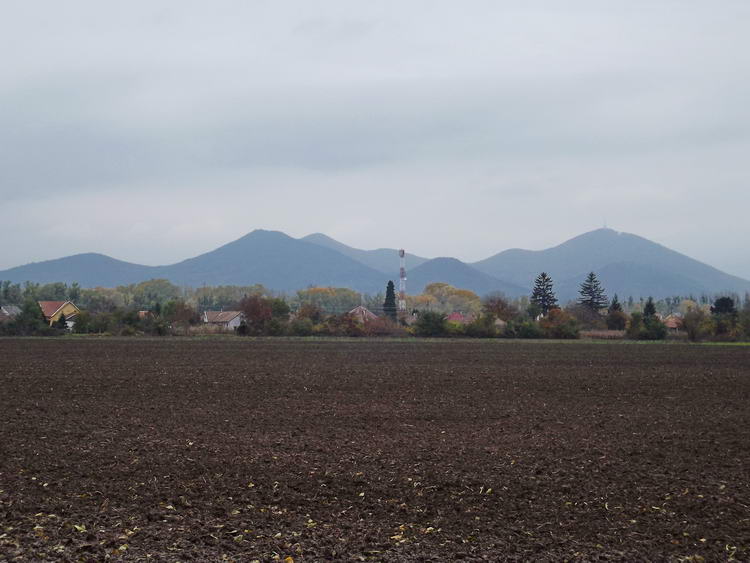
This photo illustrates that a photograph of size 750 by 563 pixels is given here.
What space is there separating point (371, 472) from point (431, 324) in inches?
2831

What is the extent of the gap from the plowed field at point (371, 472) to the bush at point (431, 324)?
5643cm

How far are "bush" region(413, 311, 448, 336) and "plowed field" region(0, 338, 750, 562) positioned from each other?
56426 mm

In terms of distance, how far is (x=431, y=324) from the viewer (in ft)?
281

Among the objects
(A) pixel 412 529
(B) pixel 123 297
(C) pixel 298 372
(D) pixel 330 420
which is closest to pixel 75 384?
(C) pixel 298 372

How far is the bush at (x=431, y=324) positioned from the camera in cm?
8569

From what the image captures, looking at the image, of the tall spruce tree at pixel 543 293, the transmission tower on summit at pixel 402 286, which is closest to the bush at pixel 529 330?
the transmission tower on summit at pixel 402 286

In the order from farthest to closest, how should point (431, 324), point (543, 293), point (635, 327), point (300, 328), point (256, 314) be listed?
point (543, 293) → point (256, 314) → point (431, 324) → point (300, 328) → point (635, 327)

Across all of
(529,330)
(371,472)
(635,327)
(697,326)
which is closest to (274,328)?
(529,330)

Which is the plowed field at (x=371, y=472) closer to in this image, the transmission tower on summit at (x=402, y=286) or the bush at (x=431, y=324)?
the bush at (x=431, y=324)

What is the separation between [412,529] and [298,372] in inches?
937

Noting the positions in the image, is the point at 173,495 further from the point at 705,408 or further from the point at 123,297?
the point at 123,297

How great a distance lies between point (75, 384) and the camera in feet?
94.2

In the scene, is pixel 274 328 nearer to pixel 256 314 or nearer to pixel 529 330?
pixel 256 314

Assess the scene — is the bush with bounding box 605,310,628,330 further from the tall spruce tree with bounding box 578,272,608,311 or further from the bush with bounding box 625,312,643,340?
the tall spruce tree with bounding box 578,272,608,311
